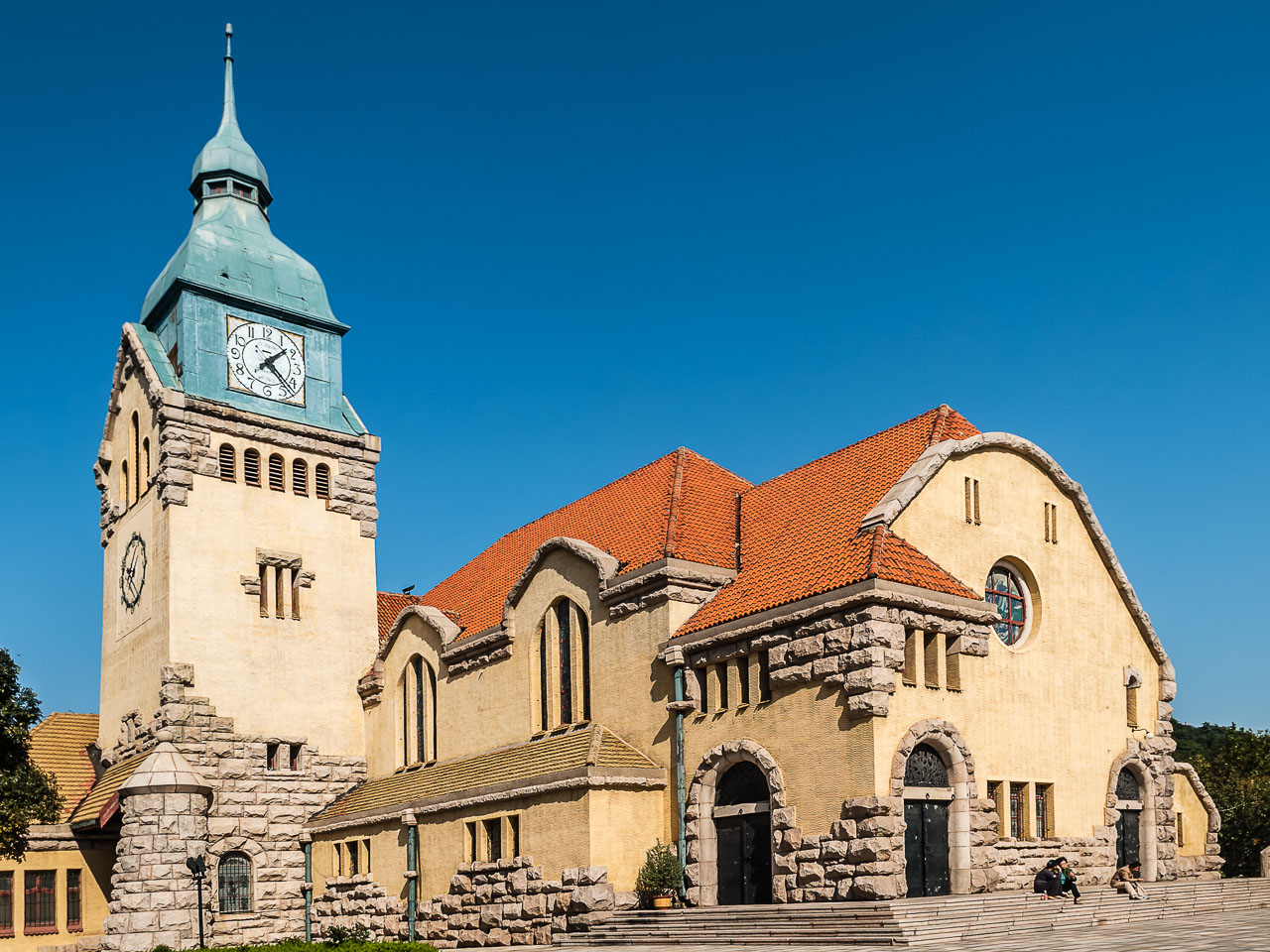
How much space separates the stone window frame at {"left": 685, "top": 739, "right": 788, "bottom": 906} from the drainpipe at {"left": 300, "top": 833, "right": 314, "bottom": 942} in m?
14.1

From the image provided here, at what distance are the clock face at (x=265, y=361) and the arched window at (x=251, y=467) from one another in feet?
5.83

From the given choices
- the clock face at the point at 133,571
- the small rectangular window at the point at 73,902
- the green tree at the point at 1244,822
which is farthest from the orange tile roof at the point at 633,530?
the green tree at the point at 1244,822

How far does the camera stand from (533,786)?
27.5m

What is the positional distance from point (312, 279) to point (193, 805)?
15.8 metres

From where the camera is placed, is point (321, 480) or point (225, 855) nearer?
point (225, 855)

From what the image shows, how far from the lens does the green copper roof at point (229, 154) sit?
40094 mm

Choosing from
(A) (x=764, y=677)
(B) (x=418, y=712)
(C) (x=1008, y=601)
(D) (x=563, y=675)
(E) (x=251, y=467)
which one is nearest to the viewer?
(A) (x=764, y=677)

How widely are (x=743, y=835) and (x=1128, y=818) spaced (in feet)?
30.8

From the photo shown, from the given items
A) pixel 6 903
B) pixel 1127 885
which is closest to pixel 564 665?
pixel 1127 885

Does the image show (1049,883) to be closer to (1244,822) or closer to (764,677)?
(764,677)

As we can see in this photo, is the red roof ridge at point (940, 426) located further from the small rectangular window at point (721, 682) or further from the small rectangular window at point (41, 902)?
the small rectangular window at point (41, 902)

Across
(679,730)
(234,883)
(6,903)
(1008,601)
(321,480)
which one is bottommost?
(6,903)

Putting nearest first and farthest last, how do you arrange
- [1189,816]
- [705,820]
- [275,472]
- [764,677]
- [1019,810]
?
[764,677] < [1019,810] < [705,820] < [1189,816] < [275,472]

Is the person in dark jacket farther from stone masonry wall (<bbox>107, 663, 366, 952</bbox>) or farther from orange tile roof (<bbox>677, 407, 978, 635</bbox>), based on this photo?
stone masonry wall (<bbox>107, 663, 366, 952</bbox>)
